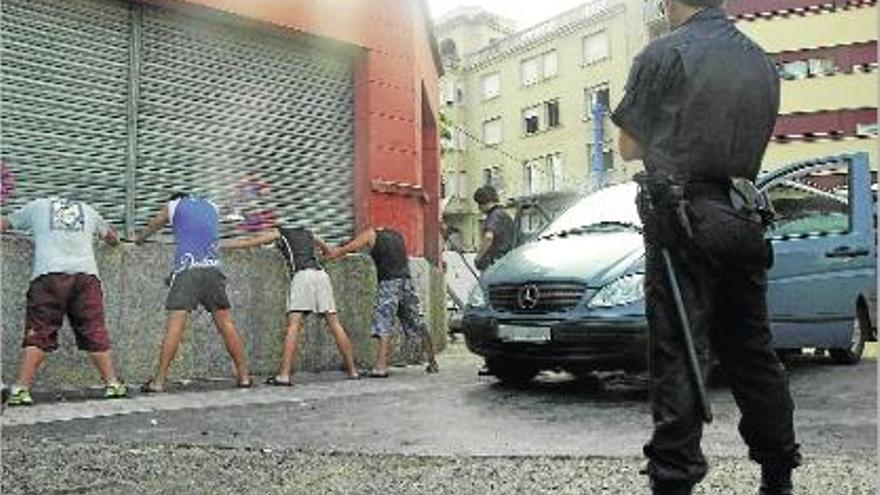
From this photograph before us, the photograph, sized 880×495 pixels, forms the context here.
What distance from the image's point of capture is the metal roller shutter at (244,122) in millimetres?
9250

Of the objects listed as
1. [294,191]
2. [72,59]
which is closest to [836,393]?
[294,191]

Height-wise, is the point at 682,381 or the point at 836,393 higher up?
the point at 682,381

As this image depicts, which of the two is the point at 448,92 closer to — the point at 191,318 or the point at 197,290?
the point at 191,318

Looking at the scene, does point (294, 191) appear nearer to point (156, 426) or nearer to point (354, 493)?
point (156, 426)

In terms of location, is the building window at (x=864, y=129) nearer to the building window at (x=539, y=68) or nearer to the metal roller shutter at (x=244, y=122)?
the building window at (x=539, y=68)

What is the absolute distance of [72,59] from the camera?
866cm

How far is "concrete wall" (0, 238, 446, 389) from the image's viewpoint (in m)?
7.90

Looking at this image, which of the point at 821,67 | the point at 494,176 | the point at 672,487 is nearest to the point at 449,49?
the point at 494,176

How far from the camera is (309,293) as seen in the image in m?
8.75

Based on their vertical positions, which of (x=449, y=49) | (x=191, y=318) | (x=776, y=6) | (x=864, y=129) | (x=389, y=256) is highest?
(x=449, y=49)

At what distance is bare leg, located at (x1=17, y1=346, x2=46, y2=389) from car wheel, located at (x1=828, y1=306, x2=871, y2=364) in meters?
6.70

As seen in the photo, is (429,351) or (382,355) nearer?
(382,355)

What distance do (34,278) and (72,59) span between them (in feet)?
7.90

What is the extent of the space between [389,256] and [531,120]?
123 ft
